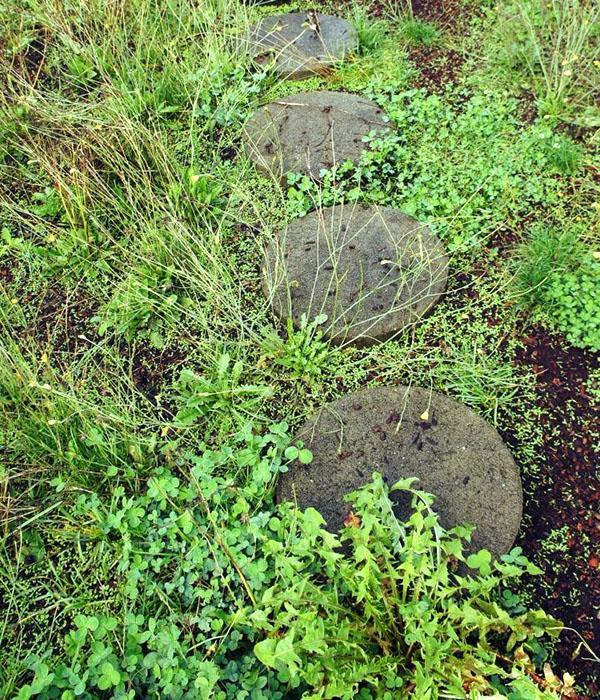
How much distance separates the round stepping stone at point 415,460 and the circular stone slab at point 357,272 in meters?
0.33

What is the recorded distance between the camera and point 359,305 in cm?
255

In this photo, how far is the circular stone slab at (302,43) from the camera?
3.61 metres

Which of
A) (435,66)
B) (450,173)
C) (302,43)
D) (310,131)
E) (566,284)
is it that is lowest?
(566,284)

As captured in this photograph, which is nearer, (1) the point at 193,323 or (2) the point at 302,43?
(1) the point at 193,323

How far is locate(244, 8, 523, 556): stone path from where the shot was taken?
2.10 metres

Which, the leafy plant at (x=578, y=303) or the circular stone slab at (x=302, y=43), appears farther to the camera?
the circular stone slab at (x=302, y=43)

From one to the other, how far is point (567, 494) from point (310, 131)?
200cm

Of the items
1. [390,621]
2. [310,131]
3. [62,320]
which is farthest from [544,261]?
[62,320]

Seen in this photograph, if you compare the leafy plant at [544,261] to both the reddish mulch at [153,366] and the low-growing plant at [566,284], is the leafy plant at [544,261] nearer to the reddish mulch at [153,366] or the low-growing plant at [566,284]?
the low-growing plant at [566,284]

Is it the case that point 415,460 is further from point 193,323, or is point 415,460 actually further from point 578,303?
point 193,323

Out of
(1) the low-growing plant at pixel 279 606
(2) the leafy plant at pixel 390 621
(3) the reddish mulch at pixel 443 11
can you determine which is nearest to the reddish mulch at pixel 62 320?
(1) the low-growing plant at pixel 279 606

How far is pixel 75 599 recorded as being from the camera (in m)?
2.07

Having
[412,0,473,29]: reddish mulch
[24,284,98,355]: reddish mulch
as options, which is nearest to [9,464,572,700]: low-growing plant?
[24,284,98,355]: reddish mulch

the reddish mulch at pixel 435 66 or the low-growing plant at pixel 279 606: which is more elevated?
the reddish mulch at pixel 435 66
